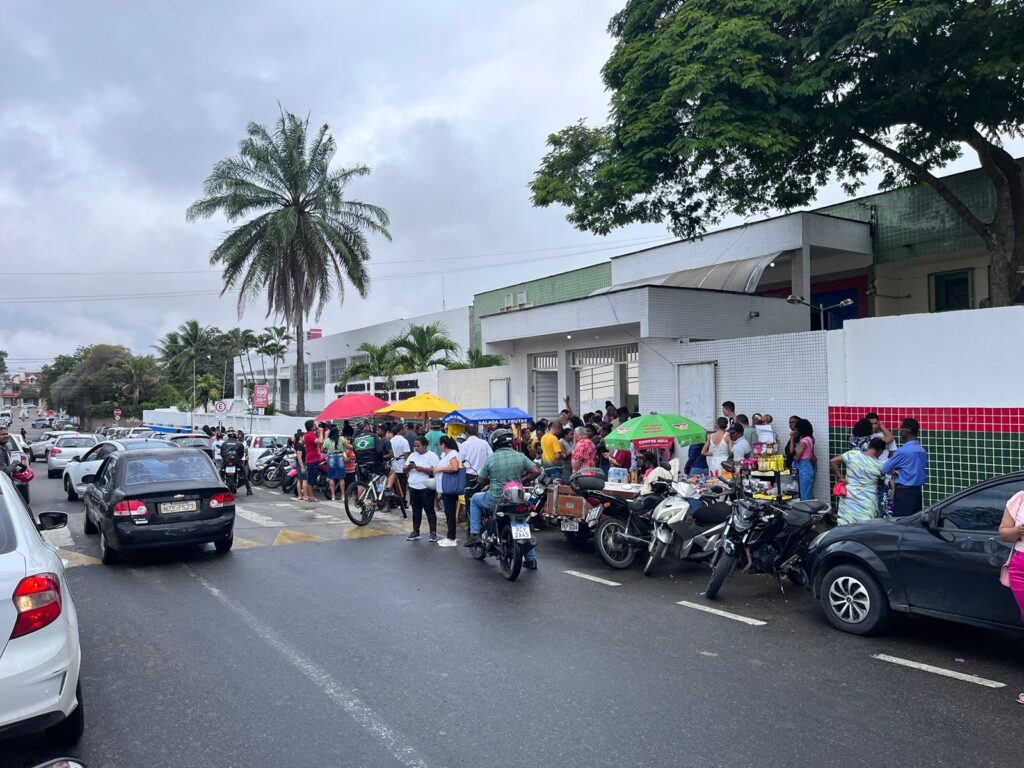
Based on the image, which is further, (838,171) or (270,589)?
(838,171)

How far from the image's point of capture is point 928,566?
654 centimetres

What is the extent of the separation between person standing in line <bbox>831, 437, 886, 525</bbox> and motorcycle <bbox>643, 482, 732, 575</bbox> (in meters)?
1.52

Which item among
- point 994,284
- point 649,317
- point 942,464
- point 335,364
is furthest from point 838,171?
point 335,364

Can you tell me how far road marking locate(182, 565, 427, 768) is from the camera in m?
4.57

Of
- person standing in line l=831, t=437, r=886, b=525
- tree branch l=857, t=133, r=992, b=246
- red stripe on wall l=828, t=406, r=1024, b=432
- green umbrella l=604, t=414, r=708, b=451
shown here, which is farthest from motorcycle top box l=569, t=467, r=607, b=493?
tree branch l=857, t=133, r=992, b=246

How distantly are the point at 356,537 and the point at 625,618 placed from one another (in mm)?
6011

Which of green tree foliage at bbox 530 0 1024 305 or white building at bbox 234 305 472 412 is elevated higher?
green tree foliage at bbox 530 0 1024 305

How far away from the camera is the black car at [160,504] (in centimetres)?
992

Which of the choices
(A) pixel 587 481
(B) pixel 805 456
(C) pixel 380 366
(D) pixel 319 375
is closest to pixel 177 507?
(A) pixel 587 481

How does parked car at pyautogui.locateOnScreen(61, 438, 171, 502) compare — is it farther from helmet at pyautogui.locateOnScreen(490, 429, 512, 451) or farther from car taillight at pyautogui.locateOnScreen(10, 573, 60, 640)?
car taillight at pyautogui.locateOnScreen(10, 573, 60, 640)

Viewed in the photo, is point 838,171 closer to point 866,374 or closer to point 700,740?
point 866,374

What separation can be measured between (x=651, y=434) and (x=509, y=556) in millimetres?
3655

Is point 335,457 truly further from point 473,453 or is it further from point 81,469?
point 81,469

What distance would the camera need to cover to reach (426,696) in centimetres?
545
